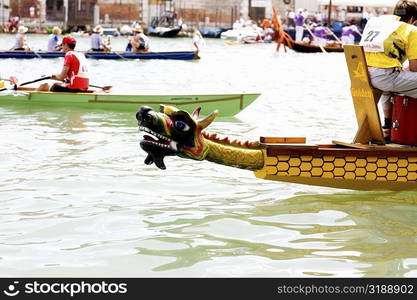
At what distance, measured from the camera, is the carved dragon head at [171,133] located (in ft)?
19.1

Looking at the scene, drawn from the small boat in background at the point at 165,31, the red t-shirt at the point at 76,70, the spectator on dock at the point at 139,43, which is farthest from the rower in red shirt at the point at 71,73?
the small boat in background at the point at 165,31

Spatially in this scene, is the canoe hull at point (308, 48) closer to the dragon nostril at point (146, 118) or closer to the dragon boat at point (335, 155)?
the dragon boat at point (335, 155)

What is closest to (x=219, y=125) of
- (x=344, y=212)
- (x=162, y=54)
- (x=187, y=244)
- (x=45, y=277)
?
(x=344, y=212)

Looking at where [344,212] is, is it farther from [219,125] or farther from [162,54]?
[162,54]

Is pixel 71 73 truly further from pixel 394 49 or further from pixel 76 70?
pixel 394 49

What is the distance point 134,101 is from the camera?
12.9 m

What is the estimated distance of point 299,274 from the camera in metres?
5.05

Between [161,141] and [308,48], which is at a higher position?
[161,141]

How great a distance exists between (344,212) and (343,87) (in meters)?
13.4

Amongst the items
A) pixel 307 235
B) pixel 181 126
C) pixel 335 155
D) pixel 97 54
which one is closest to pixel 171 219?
pixel 181 126

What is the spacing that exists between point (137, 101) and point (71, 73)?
103 centimetres

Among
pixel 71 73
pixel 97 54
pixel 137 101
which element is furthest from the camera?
pixel 97 54

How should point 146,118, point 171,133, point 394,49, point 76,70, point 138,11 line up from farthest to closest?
point 138,11, point 76,70, point 394,49, point 171,133, point 146,118

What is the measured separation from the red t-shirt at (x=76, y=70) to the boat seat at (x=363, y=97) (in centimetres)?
631
